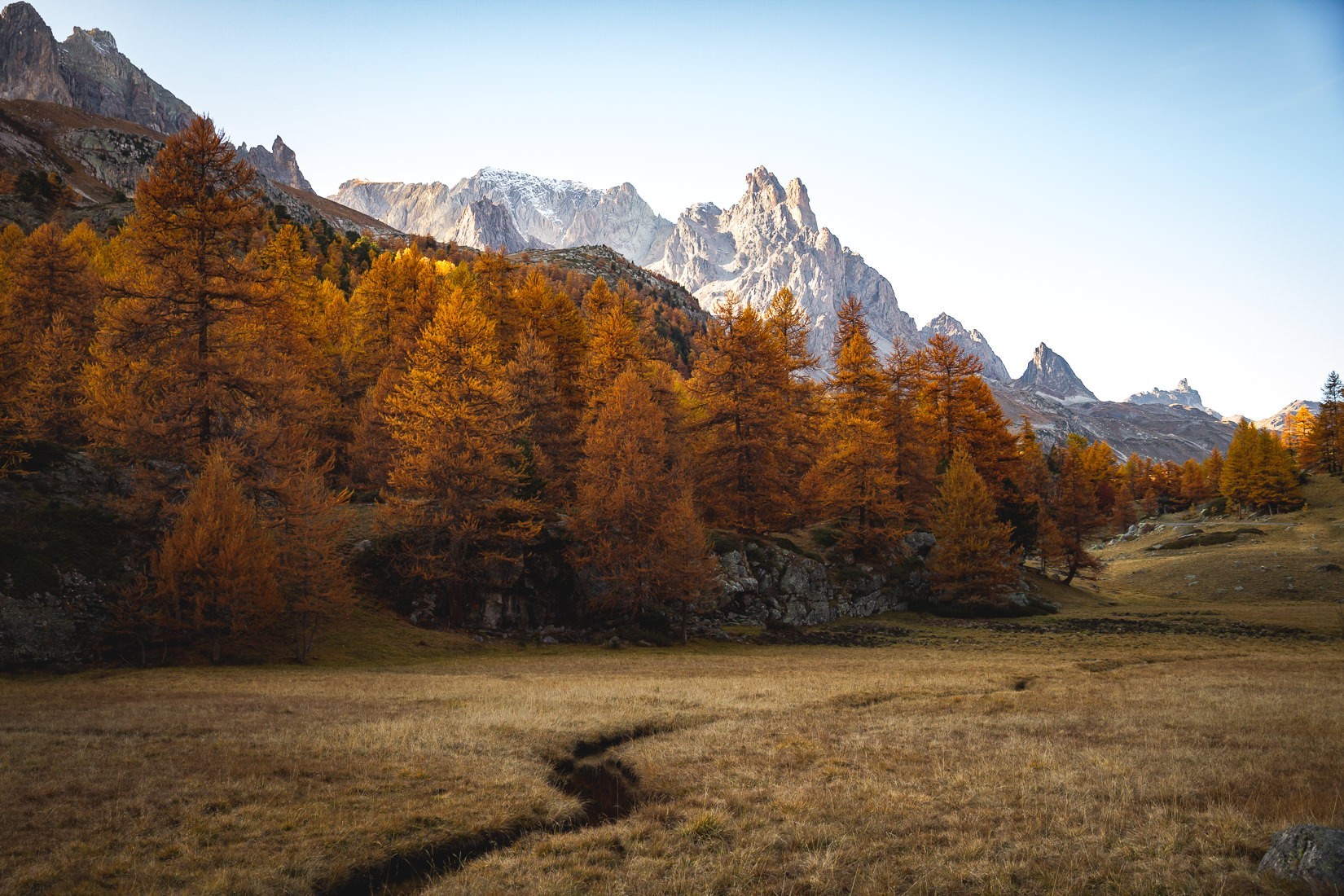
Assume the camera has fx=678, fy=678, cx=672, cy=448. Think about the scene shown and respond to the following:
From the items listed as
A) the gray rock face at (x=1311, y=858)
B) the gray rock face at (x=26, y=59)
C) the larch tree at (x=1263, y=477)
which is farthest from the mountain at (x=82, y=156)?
the larch tree at (x=1263, y=477)

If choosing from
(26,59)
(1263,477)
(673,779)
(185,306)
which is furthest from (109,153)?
(1263,477)

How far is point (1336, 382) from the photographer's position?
84.4 m

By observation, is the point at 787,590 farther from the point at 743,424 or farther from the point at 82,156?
the point at 82,156

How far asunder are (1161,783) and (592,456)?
27410mm

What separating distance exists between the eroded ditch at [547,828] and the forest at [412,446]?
1654cm

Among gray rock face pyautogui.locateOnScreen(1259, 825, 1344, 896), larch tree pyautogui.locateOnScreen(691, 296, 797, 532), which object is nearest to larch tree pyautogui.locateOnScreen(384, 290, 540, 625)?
larch tree pyautogui.locateOnScreen(691, 296, 797, 532)

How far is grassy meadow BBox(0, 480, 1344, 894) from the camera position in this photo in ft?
24.8

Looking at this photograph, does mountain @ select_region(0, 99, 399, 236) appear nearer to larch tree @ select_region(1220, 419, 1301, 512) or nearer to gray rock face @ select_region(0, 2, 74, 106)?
gray rock face @ select_region(0, 2, 74, 106)

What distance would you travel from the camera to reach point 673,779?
36.9ft

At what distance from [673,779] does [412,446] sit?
83.5 ft

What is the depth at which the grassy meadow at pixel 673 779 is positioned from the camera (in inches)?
298

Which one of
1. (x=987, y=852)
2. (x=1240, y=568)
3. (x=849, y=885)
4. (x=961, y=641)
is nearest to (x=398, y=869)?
(x=849, y=885)

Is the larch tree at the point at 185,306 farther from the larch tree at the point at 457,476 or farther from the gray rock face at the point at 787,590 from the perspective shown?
the gray rock face at the point at 787,590

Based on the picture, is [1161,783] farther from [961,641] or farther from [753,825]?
[961,641]
